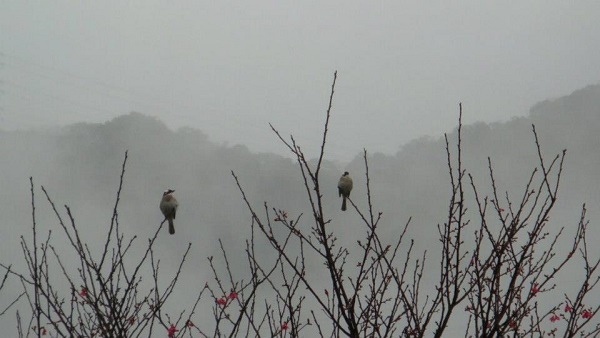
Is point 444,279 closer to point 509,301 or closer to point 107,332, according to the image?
point 509,301

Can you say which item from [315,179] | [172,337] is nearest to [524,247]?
[315,179]

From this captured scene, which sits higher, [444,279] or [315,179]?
[315,179]

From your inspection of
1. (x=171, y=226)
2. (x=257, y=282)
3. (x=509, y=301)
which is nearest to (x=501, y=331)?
(x=509, y=301)

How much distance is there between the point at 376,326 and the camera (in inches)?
114

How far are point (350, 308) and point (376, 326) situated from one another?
0.44m

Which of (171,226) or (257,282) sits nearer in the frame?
(257,282)

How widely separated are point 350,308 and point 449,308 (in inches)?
20.1

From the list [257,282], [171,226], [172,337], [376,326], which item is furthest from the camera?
[171,226]

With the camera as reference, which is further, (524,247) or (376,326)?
(376,326)

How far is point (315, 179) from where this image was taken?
245cm

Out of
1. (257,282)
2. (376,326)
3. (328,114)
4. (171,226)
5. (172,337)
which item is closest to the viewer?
(328,114)

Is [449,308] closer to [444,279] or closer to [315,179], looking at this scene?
[444,279]

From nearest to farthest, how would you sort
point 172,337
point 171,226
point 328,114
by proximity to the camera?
point 328,114
point 172,337
point 171,226

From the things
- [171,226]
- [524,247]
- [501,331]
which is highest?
[171,226]
